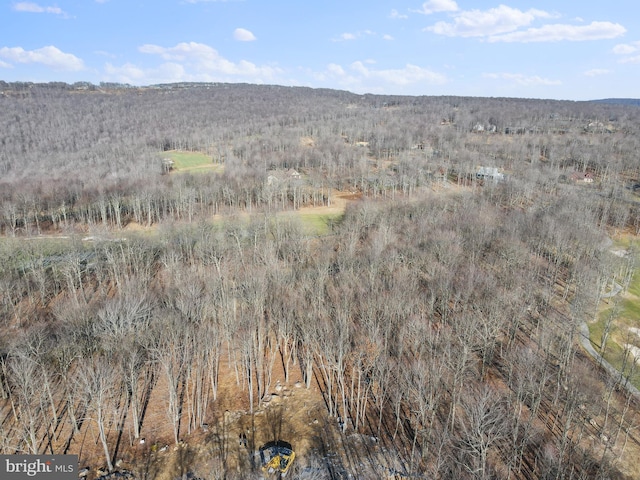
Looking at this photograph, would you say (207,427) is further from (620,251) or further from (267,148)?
(267,148)

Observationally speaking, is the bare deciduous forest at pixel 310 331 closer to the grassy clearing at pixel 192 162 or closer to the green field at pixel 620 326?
the green field at pixel 620 326

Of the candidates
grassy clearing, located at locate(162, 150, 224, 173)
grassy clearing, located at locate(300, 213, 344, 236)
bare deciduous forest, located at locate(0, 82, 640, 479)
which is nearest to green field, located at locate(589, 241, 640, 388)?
bare deciduous forest, located at locate(0, 82, 640, 479)

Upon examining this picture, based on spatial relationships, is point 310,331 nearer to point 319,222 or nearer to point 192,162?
point 319,222

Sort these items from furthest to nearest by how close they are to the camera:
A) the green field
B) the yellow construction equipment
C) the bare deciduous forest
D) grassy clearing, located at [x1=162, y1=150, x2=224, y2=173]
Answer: grassy clearing, located at [x1=162, y1=150, x2=224, y2=173] → the green field → the bare deciduous forest → the yellow construction equipment

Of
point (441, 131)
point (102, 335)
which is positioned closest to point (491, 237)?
point (102, 335)

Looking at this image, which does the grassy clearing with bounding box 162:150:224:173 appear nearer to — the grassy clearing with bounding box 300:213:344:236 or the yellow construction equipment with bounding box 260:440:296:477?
the grassy clearing with bounding box 300:213:344:236

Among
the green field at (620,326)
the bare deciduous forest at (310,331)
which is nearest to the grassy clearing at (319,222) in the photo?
the bare deciduous forest at (310,331)
